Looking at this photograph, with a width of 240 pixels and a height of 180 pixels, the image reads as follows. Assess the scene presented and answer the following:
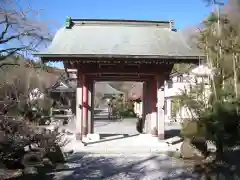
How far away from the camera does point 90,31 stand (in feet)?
48.5

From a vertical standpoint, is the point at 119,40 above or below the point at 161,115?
above

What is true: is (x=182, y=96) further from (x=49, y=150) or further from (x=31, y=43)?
(x=31, y=43)

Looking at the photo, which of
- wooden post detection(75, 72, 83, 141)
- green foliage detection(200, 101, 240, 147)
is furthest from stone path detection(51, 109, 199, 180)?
green foliage detection(200, 101, 240, 147)

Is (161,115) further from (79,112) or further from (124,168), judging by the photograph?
(124,168)

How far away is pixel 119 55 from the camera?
11.9 meters

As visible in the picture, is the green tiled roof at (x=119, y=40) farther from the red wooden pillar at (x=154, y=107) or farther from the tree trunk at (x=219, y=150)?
the tree trunk at (x=219, y=150)

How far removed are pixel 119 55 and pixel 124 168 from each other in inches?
195

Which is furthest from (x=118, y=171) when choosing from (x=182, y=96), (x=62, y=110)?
(x=62, y=110)

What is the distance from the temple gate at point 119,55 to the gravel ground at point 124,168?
3419mm

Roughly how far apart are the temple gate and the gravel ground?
342 cm

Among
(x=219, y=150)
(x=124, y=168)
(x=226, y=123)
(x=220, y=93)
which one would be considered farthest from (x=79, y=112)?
(x=226, y=123)

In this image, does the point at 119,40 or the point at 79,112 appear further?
the point at 119,40

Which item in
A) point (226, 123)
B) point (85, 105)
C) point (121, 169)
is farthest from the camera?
point (85, 105)

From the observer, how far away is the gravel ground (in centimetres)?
747
